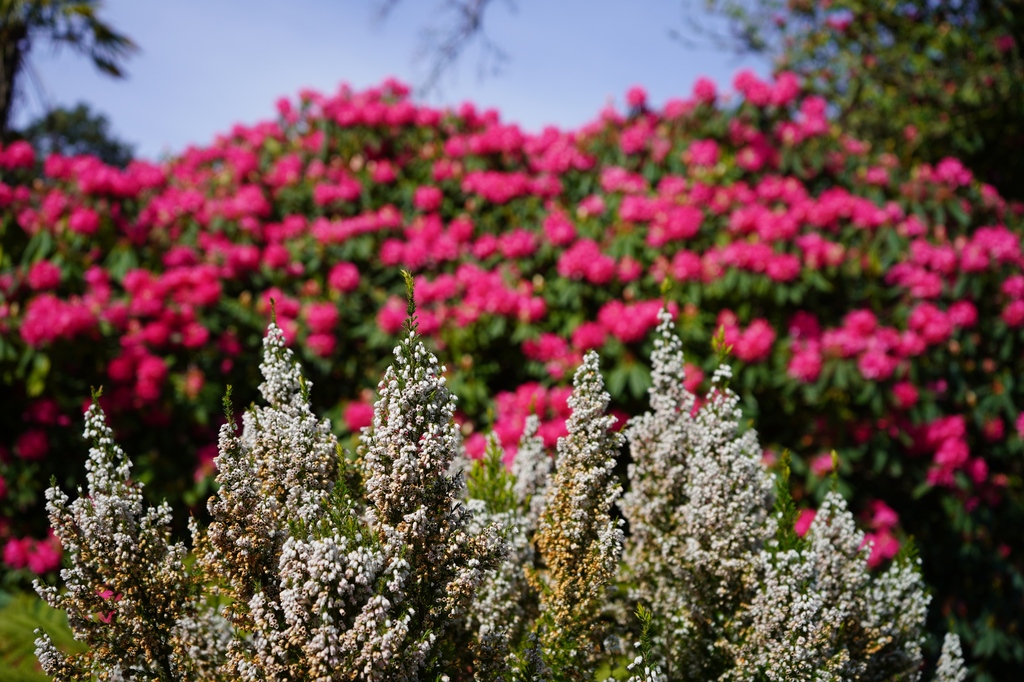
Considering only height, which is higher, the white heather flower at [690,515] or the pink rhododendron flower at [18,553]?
the pink rhododendron flower at [18,553]

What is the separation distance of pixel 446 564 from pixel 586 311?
3033mm

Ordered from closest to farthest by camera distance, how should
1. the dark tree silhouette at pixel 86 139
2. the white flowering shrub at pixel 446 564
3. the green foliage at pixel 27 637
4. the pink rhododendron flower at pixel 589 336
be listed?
the white flowering shrub at pixel 446 564 < the green foliage at pixel 27 637 < the pink rhododendron flower at pixel 589 336 < the dark tree silhouette at pixel 86 139

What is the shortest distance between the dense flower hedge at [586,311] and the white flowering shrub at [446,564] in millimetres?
1685

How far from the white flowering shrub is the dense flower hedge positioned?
169 centimetres

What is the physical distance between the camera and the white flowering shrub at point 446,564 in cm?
143

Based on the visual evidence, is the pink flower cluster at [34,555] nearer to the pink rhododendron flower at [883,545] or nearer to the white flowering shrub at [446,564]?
the white flowering shrub at [446,564]

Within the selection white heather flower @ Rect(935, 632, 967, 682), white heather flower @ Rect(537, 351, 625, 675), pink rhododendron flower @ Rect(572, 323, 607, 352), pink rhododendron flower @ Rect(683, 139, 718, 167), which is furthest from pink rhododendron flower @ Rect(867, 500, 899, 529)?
white heather flower @ Rect(537, 351, 625, 675)

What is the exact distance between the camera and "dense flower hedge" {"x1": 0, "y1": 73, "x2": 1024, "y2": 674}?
4297 mm

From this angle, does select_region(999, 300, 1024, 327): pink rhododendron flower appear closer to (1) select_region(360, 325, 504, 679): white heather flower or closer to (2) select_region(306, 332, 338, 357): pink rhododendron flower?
(2) select_region(306, 332, 338, 357): pink rhododendron flower

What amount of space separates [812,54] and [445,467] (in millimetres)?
8949

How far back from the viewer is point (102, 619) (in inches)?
63.9

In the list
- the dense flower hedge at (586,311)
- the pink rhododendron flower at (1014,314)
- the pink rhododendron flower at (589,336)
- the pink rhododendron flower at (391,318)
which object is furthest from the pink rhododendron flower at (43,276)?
the pink rhododendron flower at (1014,314)

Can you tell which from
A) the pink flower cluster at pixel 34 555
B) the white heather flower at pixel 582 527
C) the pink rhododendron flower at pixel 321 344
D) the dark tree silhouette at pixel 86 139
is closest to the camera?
the white heather flower at pixel 582 527

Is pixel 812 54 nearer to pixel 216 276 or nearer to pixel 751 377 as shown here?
pixel 751 377
